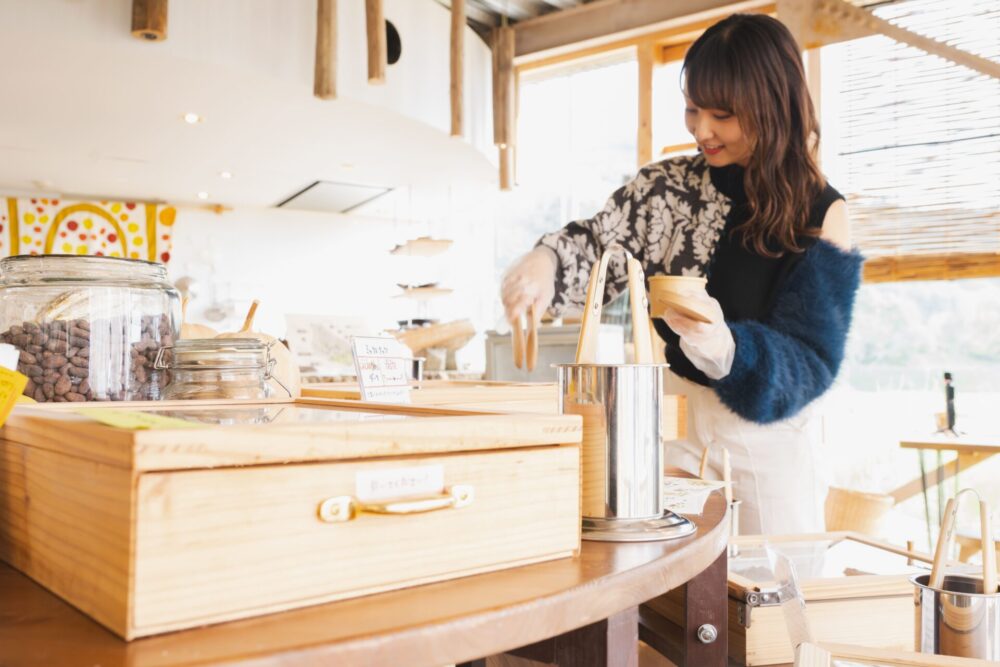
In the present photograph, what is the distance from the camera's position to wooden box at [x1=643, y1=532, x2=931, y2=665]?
104 cm

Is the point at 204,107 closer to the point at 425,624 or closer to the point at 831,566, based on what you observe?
the point at 831,566

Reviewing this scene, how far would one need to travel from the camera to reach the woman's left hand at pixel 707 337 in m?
1.13

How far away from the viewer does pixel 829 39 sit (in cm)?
542

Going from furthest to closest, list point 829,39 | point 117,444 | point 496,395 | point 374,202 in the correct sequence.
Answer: point 374,202, point 829,39, point 496,395, point 117,444

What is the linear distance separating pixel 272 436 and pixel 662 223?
157 centimetres

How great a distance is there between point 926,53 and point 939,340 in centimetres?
186

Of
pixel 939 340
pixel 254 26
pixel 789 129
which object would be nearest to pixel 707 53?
pixel 789 129

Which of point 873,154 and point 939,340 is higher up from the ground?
point 873,154

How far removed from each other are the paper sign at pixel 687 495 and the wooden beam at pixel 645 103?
567 cm

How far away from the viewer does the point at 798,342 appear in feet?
5.19

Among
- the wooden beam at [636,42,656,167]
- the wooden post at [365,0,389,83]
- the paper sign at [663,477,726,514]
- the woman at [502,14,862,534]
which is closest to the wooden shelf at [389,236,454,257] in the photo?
the wooden beam at [636,42,656,167]

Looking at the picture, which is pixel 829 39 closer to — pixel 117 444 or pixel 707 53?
pixel 707 53

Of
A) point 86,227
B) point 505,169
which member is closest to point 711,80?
point 505,169

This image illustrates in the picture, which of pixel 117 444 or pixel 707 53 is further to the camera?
pixel 707 53
